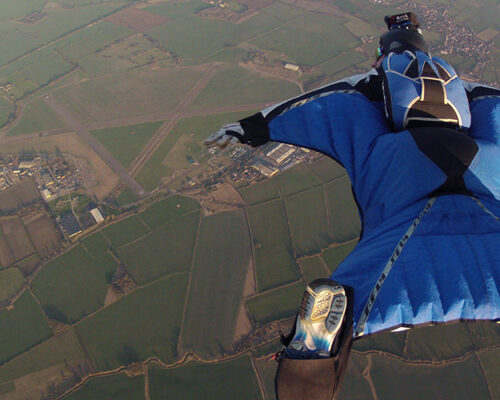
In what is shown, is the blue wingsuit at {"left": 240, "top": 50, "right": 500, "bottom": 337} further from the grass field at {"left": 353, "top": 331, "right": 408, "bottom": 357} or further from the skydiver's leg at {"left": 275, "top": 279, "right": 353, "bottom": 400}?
the grass field at {"left": 353, "top": 331, "right": 408, "bottom": 357}

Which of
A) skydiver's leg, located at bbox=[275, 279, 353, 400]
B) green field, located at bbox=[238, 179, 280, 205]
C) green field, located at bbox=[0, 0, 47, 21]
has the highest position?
green field, located at bbox=[0, 0, 47, 21]

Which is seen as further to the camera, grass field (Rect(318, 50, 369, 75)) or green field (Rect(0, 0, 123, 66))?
green field (Rect(0, 0, 123, 66))

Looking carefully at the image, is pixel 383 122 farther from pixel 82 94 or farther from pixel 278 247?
pixel 82 94

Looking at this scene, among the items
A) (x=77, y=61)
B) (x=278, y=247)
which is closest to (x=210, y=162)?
(x=278, y=247)

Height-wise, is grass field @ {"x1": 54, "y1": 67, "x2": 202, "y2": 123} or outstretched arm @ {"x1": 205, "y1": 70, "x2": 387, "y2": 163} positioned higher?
outstretched arm @ {"x1": 205, "y1": 70, "x2": 387, "y2": 163}

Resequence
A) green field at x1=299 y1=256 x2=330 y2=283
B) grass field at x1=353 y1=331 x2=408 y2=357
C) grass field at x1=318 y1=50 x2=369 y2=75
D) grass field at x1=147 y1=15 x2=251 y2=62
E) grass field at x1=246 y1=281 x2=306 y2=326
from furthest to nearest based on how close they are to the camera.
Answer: grass field at x1=147 y1=15 x2=251 y2=62
grass field at x1=318 y1=50 x2=369 y2=75
green field at x1=299 y1=256 x2=330 y2=283
grass field at x1=246 y1=281 x2=306 y2=326
grass field at x1=353 y1=331 x2=408 y2=357

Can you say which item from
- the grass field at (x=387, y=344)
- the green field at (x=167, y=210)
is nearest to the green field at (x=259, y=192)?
the green field at (x=167, y=210)

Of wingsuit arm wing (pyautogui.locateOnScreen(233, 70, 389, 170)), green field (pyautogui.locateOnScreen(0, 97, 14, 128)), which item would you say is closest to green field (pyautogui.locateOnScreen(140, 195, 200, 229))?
wingsuit arm wing (pyautogui.locateOnScreen(233, 70, 389, 170))

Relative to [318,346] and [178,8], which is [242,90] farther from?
[318,346]
